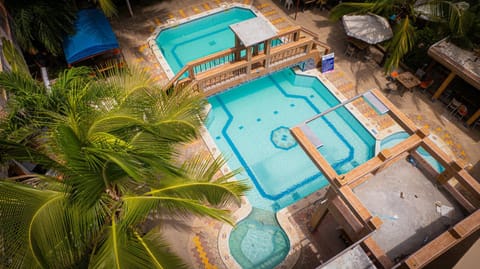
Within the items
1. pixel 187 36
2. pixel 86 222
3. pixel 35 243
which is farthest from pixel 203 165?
pixel 187 36

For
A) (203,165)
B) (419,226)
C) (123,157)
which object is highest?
(123,157)

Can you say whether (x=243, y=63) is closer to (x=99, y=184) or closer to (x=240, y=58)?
(x=240, y=58)

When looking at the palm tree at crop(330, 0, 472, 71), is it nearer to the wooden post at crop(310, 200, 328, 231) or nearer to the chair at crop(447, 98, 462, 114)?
the chair at crop(447, 98, 462, 114)

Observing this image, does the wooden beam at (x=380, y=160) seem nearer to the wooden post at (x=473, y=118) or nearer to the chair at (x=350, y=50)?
the wooden post at (x=473, y=118)

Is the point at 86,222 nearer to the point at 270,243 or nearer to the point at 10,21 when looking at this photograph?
the point at 270,243

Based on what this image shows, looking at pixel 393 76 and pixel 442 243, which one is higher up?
pixel 393 76

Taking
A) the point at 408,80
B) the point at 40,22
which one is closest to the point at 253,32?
the point at 408,80

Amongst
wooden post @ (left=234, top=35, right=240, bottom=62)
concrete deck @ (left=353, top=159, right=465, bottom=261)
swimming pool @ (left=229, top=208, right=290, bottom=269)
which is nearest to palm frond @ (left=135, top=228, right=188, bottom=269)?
swimming pool @ (left=229, top=208, right=290, bottom=269)

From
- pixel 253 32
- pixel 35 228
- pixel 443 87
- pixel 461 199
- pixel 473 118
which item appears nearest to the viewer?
pixel 35 228
